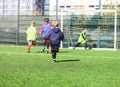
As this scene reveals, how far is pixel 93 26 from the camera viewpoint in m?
30.3

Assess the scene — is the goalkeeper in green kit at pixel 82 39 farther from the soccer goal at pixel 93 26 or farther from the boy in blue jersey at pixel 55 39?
the boy in blue jersey at pixel 55 39

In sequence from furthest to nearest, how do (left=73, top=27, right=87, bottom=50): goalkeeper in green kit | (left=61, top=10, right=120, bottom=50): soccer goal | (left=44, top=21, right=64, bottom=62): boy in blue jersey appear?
1. (left=61, top=10, right=120, bottom=50): soccer goal
2. (left=73, top=27, right=87, bottom=50): goalkeeper in green kit
3. (left=44, top=21, right=64, bottom=62): boy in blue jersey

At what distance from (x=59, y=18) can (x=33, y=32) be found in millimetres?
10778

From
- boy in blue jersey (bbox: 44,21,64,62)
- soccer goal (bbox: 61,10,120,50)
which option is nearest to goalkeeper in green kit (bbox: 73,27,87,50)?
soccer goal (bbox: 61,10,120,50)

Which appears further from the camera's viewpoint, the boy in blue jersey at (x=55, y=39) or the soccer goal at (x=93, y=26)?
the soccer goal at (x=93, y=26)

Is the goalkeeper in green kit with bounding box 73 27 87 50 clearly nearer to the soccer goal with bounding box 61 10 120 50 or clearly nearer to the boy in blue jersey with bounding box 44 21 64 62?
the soccer goal with bounding box 61 10 120 50

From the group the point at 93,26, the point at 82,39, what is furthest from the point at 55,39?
the point at 93,26

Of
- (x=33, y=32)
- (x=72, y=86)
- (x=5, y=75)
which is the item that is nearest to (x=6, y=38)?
(x=33, y=32)

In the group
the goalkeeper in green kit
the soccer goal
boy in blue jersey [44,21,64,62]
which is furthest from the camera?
the soccer goal

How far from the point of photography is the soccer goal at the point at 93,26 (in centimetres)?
2975

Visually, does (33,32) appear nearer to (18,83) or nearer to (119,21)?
(119,21)

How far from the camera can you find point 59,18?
3225cm

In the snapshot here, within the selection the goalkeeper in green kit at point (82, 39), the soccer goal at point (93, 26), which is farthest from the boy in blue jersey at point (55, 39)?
the soccer goal at point (93, 26)

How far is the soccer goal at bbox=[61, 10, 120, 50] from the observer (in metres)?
29.8
